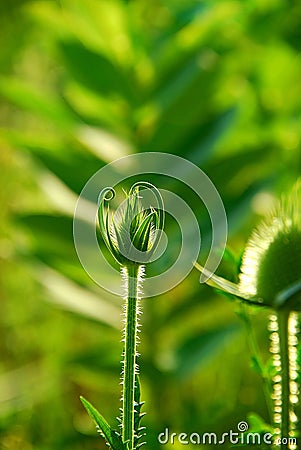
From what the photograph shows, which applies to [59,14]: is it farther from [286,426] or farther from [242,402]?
[286,426]

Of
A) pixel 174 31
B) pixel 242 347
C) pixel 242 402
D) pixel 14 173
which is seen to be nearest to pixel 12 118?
pixel 14 173

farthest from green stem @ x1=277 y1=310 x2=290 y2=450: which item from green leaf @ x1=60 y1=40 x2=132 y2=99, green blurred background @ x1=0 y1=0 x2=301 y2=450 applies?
green leaf @ x1=60 y1=40 x2=132 y2=99

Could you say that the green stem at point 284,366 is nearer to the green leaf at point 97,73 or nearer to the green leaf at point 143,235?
the green leaf at point 143,235

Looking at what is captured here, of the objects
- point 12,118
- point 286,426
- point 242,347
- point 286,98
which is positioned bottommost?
point 286,426

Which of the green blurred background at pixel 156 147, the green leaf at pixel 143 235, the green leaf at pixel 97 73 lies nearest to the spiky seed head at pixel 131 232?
the green leaf at pixel 143 235

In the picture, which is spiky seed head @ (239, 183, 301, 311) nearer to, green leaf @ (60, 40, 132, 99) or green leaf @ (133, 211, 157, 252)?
green leaf @ (133, 211, 157, 252)

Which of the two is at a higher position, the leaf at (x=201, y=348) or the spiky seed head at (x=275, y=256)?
the leaf at (x=201, y=348)

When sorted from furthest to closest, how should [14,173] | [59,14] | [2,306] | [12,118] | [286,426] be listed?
[12,118] < [14,173] < [2,306] < [59,14] < [286,426]

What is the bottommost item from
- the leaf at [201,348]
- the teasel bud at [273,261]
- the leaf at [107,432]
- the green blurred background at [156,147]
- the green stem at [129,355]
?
the leaf at [107,432]
